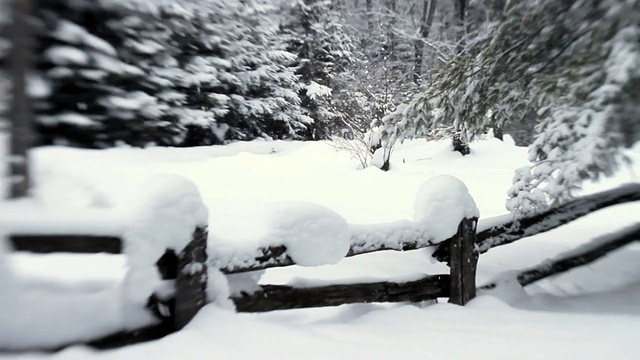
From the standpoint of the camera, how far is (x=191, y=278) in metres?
2.62

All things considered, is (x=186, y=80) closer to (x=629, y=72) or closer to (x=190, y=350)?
(x=190, y=350)

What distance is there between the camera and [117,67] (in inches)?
133

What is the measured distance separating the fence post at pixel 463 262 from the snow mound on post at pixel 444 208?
0.30ft

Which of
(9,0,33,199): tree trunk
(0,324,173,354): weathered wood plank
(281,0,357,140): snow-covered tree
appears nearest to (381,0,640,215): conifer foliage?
(0,324,173,354): weathered wood plank

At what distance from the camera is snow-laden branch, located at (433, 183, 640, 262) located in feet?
13.5

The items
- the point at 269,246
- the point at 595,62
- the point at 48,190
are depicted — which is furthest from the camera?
the point at 48,190

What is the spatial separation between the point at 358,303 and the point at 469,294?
1.00 metres

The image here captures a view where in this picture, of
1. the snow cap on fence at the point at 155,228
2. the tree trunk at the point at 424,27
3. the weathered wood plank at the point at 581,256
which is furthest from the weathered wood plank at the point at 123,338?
the tree trunk at the point at 424,27

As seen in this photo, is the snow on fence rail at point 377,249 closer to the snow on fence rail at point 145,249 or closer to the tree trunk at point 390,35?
the snow on fence rail at point 145,249

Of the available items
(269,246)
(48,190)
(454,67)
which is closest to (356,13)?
(454,67)

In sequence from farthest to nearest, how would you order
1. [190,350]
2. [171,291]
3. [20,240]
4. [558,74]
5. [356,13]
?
[356,13] → [558,74] → [171,291] → [190,350] → [20,240]

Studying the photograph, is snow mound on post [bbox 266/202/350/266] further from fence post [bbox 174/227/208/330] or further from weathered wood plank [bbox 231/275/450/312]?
fence post [bbox 174/227/208/330]

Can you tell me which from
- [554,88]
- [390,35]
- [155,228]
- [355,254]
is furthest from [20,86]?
[390,35]

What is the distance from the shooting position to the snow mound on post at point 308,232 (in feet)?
9.71
